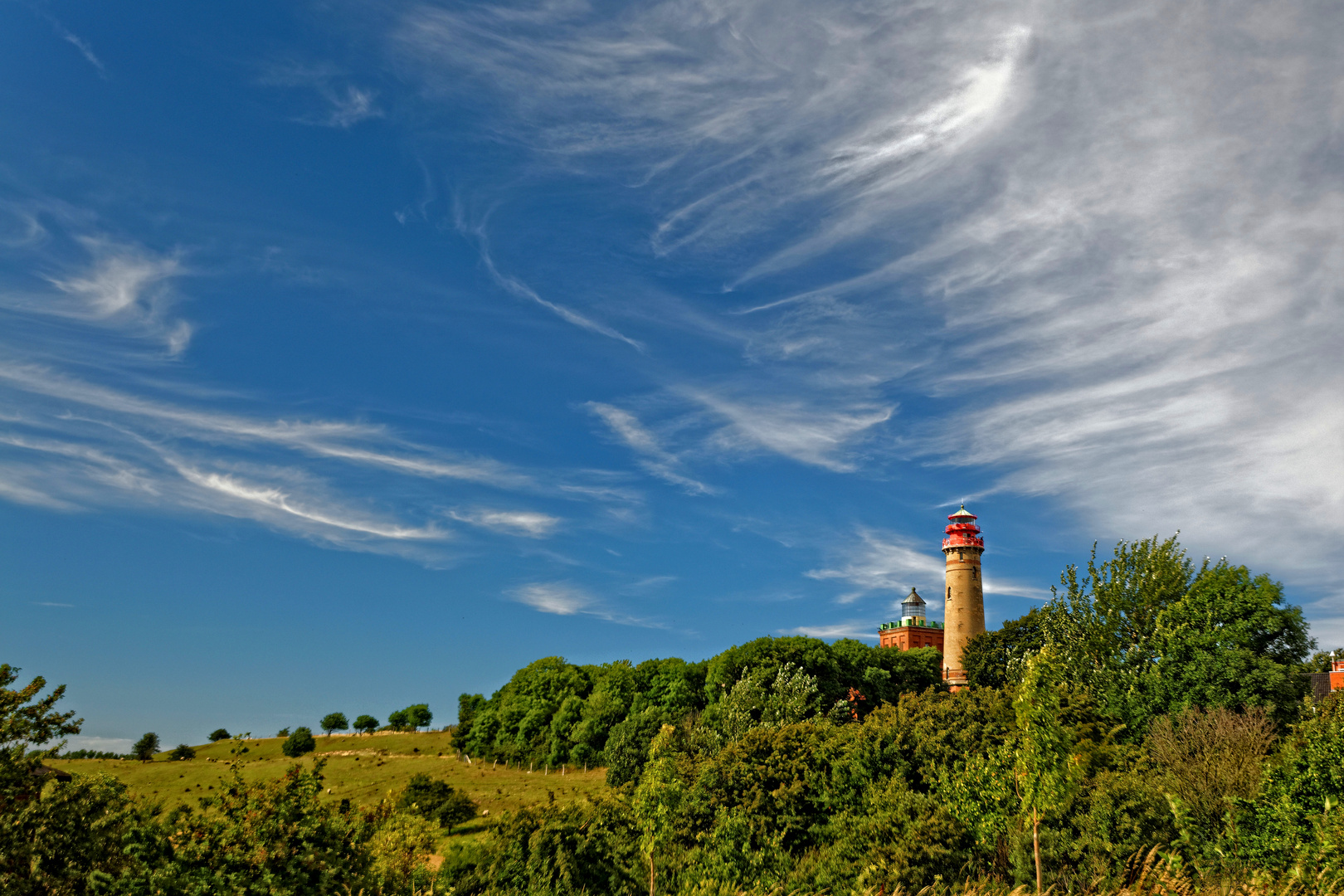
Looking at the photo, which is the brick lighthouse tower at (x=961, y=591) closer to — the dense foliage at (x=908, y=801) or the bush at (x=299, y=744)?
the dense foliage at (x=908, y=801)

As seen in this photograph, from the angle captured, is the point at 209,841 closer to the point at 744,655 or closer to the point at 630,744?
the point at 630,744

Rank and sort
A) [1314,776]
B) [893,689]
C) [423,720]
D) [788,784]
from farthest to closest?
[423,720]
[893,689]
[788,784]
[1314,776]

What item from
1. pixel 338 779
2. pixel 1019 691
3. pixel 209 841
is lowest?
pixel 338 779

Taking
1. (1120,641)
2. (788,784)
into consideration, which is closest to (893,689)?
(1120,641)

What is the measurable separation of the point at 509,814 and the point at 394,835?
10.2 meters

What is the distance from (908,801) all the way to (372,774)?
65158mm

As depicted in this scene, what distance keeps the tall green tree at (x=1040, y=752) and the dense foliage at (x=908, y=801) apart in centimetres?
9

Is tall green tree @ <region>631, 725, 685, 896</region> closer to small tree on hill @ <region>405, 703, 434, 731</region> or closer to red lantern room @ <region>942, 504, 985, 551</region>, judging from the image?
red lantern room @ <region>942, 504, 985, 551</region>

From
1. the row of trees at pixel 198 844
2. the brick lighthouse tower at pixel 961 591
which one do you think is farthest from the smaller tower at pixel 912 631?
the row of trees at pixel 198 844

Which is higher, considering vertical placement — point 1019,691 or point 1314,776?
point 1019,691

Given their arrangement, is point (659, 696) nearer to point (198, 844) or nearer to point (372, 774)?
point (372, 774)

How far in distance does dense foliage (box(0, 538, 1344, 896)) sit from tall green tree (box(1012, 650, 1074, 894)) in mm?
86

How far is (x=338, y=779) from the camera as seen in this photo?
266 ft


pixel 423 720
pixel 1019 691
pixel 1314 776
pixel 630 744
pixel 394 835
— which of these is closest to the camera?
pixel 394 835
